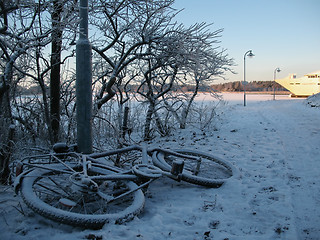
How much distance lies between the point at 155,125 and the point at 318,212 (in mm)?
7321

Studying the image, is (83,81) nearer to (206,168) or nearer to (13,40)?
(13,40)

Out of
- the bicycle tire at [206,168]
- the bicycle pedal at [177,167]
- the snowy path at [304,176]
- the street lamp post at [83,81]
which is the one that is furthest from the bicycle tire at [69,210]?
the snowy path at [304,176]

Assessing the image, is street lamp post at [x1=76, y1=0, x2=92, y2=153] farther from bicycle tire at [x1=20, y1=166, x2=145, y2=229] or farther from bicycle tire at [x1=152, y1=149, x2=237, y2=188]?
bicycle tire at [x1=152, y1=149, x2=237, y2=188]

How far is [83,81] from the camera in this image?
3.89m

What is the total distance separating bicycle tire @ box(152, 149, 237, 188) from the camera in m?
4.16

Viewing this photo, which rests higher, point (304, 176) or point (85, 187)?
point (85, 187)

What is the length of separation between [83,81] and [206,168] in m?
3.12

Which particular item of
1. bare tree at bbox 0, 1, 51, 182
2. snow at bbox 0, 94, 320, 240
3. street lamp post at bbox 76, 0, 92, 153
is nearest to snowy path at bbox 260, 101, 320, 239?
snow at bbox 0, 94, 320, 240

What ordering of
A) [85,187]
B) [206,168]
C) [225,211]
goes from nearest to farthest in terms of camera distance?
[85,187] → [225,211] → [206,168]

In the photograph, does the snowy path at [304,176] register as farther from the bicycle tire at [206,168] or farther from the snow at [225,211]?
the bicycle tire at [206,168]

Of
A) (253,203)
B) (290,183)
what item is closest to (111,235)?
(253,203)

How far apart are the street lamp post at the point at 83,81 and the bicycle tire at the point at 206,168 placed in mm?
1416

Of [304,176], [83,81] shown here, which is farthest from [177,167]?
[304,176]

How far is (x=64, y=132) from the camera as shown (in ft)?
22.3
